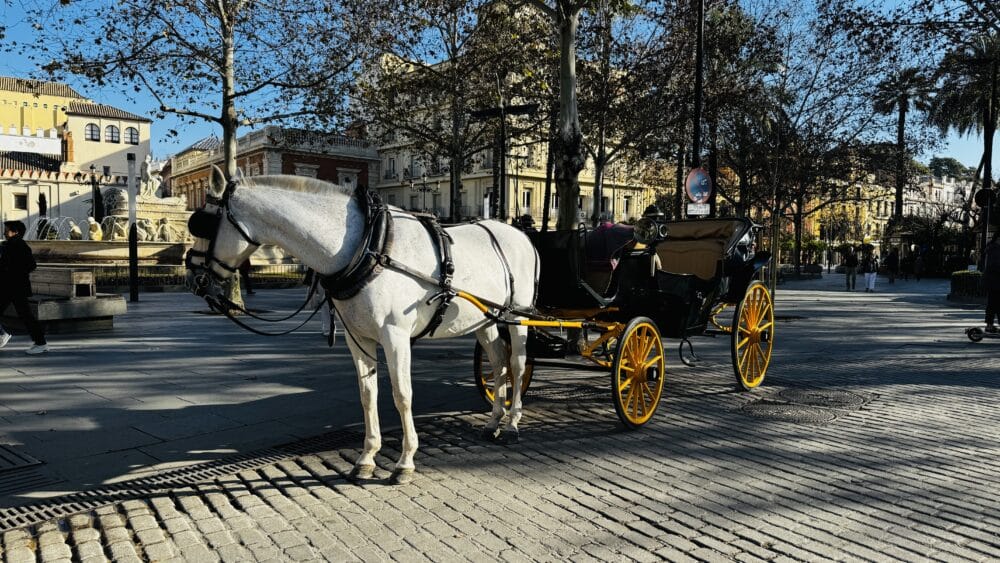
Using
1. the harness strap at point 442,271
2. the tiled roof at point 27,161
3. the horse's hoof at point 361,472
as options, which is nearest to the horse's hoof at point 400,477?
the horse's hoof at point 361,472

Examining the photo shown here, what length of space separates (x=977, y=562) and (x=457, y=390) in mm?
4669

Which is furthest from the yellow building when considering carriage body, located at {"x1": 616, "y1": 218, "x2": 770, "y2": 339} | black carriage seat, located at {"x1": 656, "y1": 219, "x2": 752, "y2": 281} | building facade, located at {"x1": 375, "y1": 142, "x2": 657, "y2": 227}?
carriage body, located at {"x1": 616, "y1": 218, "x2": 770, "y2": 339}

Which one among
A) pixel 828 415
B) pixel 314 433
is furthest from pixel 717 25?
pixel 314 433

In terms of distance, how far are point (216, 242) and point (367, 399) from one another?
1.32m

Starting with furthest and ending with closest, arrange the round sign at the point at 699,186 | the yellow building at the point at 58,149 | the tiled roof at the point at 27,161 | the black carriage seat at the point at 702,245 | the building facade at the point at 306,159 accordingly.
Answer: the tiled roof at the point at 27,161 < the yellow building at the point at 58,149 < the building facade at the point at 306,159 < the round sign at the point at 699,186 < the black carriage seat at the point at 702,245

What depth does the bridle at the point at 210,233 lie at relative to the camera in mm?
3906

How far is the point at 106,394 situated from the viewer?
670 centimetres

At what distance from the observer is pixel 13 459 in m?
4.71

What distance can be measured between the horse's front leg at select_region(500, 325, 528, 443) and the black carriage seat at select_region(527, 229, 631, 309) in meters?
0.79

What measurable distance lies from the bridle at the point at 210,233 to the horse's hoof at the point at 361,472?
4.65 feet

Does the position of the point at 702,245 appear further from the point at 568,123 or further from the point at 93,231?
the point at 93,231

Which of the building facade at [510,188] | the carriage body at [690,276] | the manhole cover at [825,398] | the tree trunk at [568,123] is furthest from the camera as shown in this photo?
the building facade at [510,188]

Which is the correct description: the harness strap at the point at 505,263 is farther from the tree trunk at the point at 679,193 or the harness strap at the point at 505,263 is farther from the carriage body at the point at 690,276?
the tree trunk at the point at 679,193

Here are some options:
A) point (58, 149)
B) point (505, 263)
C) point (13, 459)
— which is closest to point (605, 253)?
point (505, 263)
